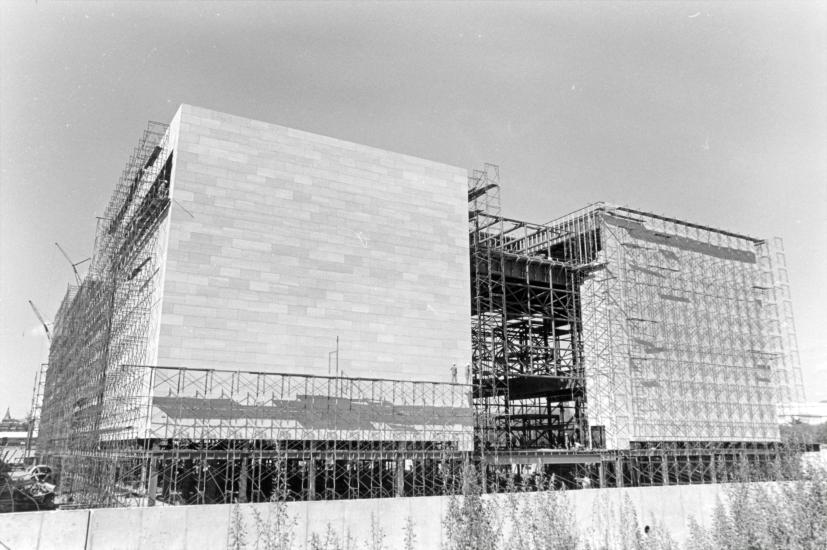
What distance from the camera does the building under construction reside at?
35.7m

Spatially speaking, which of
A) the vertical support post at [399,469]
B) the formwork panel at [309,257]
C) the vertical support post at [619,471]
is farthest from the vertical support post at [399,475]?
the vertical support post at [619,471]

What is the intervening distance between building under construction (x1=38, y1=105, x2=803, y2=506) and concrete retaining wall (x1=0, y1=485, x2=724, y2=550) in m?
7.77

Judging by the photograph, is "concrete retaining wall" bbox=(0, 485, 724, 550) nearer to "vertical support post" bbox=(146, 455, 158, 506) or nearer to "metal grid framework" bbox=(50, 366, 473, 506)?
"metal grid framework" bbox=(50, 366, 473, 506)

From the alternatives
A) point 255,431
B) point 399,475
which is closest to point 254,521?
point 255,431

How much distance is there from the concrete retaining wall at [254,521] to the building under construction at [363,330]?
777 cm

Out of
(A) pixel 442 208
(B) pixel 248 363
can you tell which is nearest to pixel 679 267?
(A) pixel 442 208

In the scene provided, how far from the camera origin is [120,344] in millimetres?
41531

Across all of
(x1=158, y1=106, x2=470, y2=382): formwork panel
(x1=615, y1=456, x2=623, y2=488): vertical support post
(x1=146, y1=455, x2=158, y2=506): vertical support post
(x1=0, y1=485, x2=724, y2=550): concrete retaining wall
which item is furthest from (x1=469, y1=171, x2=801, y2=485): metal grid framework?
(x1=146, y1=455, x2=158, y2=506): vertical support post

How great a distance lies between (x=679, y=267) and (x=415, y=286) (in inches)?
956

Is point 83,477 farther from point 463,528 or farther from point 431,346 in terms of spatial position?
point 463,528

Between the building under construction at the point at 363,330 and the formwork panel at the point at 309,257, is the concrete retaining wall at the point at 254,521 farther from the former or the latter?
the formwork panel at the point at 309,257

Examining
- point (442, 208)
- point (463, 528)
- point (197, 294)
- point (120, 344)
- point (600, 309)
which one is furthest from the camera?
point (600, 309)

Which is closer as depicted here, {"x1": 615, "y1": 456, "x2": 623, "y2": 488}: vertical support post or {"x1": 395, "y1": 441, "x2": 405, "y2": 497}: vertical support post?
{"x1": 395, "y1": 441, "x2": 405, "y2": 497}: vertical support post

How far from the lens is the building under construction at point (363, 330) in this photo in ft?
117
